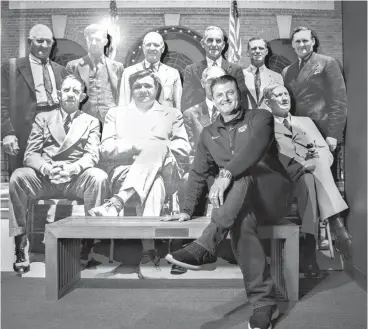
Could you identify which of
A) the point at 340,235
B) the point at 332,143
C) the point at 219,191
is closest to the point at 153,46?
the point at 219,191

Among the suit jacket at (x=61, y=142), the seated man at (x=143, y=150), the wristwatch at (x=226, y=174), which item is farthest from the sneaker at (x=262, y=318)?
the suit jacket at (x=61, y=142)

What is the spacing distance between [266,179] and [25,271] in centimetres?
245

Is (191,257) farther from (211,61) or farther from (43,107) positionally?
(43,107)

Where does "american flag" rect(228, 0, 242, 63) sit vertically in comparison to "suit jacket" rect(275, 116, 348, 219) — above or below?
above

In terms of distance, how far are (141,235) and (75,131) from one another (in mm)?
1281

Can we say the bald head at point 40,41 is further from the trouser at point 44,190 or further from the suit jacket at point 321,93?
the suit jacket at point 321,93

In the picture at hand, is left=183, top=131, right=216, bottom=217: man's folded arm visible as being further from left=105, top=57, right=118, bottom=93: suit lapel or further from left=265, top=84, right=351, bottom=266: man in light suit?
left=105, top=57, right=118, bottom=93: suit lapel

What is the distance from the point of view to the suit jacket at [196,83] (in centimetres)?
364

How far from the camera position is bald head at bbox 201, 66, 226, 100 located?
3623 millimetres

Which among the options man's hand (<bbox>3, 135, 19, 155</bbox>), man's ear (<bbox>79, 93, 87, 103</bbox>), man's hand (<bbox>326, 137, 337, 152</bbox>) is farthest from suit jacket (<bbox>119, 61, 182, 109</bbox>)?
man's hand (<bbox>326, 137, 337, 152</bbox>)

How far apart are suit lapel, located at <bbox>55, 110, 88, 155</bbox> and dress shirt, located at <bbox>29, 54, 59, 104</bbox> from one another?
29 centimetres

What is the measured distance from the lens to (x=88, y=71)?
12.1 ft

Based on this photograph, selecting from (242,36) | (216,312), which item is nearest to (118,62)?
(242,36)

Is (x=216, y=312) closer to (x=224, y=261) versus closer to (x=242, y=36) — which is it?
(x=224, y=261)
